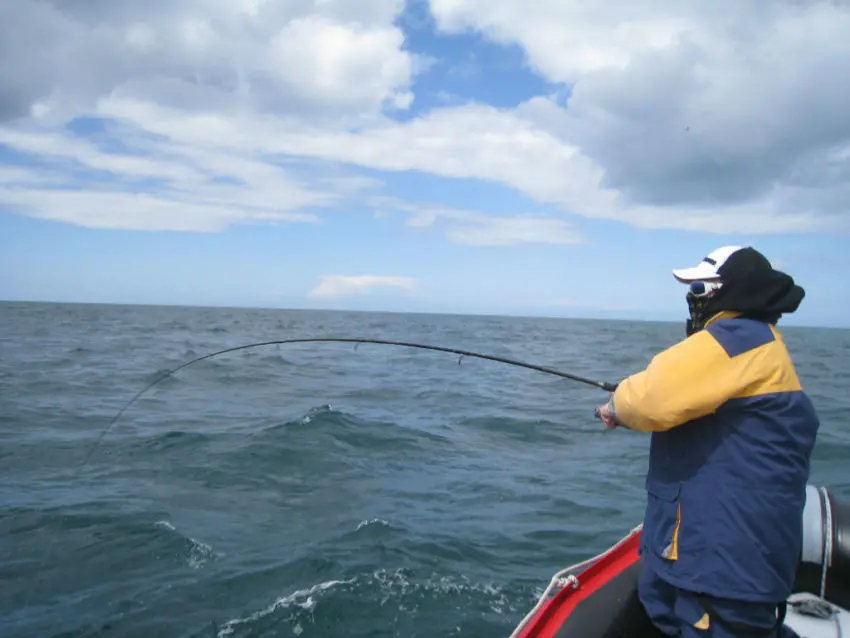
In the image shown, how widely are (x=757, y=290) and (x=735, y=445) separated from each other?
562 millimetres

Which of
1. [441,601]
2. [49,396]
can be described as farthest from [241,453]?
[49,396]

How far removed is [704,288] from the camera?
7.97 feet

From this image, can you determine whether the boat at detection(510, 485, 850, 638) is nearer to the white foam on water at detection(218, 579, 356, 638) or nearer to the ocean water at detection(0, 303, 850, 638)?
the ocean water at detection(0, 303, 850, 638)

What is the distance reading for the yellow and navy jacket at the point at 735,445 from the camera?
2154 millimetres

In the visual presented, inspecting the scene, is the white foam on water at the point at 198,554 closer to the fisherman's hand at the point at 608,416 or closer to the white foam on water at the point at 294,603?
the white foam on water at the point at 294,603

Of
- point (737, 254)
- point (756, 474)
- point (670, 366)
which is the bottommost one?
point (756, 474)

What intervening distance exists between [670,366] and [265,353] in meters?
22.2

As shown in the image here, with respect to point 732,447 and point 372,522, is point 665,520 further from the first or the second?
point 372,522

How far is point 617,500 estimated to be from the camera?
7.34 m

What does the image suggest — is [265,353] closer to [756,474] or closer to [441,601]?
[441,601]

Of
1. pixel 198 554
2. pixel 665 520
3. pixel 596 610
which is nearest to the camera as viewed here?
pixel 665 520

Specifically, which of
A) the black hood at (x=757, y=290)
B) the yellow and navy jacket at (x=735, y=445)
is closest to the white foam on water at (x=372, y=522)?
the yellow and navy jacket at (x=735, y=445)

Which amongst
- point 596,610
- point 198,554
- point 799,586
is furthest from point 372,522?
point 799,586

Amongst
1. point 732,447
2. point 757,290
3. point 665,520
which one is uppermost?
point 757,290
